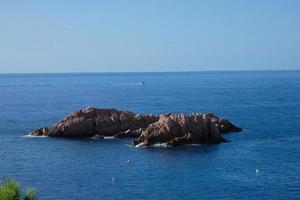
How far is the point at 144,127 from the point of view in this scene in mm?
123438

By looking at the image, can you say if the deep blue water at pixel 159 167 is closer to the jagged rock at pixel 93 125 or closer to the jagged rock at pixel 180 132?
the jagged rock at pixel 180 132

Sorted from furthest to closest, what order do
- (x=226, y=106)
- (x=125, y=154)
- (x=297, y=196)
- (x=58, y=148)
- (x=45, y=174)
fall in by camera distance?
(x=226, y=106) < (x=58, y=148) < (x=125, y=154) < (x=45, y=174) < (x=297, y=196)

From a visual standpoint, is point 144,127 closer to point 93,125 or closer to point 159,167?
point 93,125

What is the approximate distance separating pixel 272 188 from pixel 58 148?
44.6 metres

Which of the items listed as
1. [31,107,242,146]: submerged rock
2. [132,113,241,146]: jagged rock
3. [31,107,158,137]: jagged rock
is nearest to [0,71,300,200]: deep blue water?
[132,113,241,146]: jagged rock

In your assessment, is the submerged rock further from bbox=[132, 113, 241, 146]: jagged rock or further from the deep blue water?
the deep blue water

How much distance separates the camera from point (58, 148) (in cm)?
10931

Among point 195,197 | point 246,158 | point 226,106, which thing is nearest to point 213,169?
point 246,158

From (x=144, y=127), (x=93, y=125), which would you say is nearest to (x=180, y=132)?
(x=144, y=127)

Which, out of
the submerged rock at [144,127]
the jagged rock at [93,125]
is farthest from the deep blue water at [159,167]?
the jagged rock at [93,125]

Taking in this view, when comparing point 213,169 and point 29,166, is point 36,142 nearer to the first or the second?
point 29,166

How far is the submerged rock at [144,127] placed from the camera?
110 metres

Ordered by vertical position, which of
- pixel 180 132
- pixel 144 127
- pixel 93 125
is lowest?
pixel 144 127

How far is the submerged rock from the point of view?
110m
